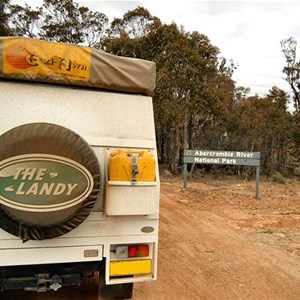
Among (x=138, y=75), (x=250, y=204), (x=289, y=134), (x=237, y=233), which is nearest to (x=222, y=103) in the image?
(x=289, y=134)

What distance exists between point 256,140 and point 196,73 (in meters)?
5.03

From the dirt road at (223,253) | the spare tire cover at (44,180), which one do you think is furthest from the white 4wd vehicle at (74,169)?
the dirt road at (223,253)

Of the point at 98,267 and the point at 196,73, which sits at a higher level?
the point at 196,73

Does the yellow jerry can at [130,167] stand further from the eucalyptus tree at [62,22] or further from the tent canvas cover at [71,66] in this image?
the eucalyptus tree at [62,22]

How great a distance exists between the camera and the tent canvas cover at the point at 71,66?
3.68 m

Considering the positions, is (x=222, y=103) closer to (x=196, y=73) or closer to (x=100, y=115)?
(x=196, y=73)

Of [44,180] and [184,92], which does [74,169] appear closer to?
[44,180]

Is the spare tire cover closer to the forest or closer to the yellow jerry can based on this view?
the yellow jerry can

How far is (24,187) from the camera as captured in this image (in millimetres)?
3262

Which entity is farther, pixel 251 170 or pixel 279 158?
pixel 279 158

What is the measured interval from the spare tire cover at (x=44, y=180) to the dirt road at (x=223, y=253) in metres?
1.50

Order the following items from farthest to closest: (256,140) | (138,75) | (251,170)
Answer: (256,140), (251,170), (138,75)

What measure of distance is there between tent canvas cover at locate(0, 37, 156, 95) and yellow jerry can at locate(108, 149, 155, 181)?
815mm

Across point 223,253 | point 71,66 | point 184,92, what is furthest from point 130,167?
point 184,92
